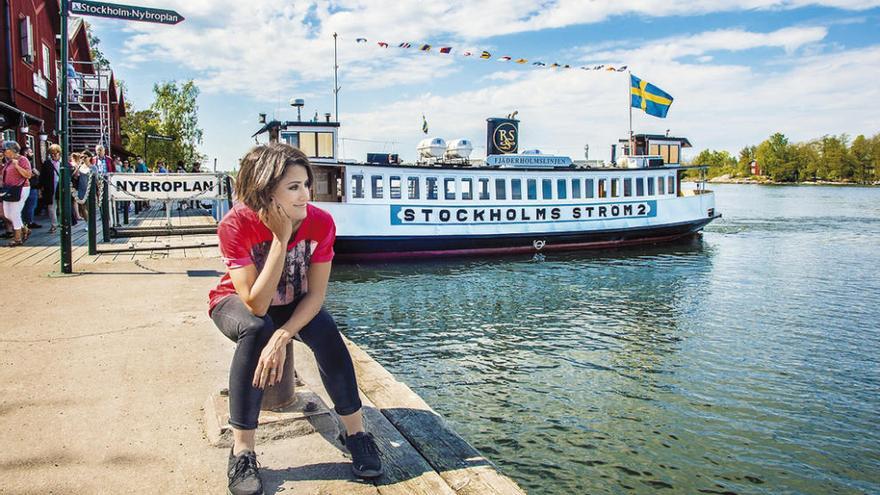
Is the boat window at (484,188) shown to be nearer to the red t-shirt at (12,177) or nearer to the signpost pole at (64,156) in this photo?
the red t-shirt at (12,177)

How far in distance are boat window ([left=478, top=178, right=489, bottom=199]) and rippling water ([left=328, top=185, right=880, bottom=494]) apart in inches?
133

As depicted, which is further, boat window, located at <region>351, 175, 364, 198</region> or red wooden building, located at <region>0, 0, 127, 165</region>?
boat window, located at <region>351, 175, 364, 198</region>

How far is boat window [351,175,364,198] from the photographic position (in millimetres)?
19375

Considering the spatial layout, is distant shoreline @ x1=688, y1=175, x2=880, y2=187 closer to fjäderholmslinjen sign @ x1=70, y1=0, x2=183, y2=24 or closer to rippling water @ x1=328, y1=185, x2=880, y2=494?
rippling water @ x1=328, y1=185, x2=880, y2=494

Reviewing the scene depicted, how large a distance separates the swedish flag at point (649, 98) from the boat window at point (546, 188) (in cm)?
569

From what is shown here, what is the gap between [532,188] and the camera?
2233 centimetres

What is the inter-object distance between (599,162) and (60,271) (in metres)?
21.5

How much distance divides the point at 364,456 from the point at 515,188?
19275mm

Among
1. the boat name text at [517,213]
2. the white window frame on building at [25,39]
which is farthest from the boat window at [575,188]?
the white window frame on building at [25,39]

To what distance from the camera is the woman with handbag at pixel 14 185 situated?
38.0ft

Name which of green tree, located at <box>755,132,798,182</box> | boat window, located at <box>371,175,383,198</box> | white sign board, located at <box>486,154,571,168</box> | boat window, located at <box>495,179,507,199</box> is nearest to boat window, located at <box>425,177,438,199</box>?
boat window, located at <box>371,175,383,198</box>

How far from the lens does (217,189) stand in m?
12.5

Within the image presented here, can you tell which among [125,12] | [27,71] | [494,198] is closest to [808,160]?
[494,198]

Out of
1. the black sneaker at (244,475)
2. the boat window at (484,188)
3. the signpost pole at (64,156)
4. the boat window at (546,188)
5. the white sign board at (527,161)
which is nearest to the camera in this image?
the black sneaker at (244,475)
